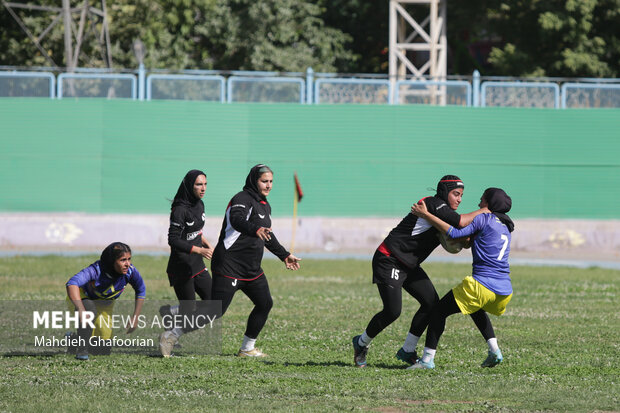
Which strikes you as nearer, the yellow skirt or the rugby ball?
the yellow skirt

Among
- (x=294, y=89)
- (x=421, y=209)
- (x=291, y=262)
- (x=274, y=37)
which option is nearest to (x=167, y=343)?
(x=291, y=262)

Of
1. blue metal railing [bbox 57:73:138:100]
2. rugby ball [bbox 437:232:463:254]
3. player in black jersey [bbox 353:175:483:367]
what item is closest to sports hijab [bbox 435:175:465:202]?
player in black jersey [bbox 353:175:483:367]

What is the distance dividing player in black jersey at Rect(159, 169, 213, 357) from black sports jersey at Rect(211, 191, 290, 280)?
0.43 meters

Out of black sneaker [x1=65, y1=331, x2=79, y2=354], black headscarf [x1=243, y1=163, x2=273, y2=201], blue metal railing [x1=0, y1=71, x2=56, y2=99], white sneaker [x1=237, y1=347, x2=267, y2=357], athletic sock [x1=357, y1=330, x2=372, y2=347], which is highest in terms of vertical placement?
blue metal railing [x1=0, y1=71, x2=56, y2=99]

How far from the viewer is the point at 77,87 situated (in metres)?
28.6

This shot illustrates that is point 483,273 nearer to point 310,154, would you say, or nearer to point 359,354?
point 359,354

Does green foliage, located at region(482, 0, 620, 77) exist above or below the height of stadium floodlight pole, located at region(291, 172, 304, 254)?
above

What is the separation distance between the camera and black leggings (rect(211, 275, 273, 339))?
10.2 m

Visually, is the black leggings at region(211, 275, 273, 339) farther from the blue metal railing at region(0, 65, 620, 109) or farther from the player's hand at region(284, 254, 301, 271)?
the blue metal railing at region(0, 65, 620, 109)

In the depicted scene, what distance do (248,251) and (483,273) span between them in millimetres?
2607

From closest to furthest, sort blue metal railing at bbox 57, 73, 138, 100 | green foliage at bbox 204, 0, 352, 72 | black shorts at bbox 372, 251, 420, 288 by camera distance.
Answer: black shorts at bbox 372, 251, 420, 288, blue metal railing at bbox 57, 73, 138, 100, green foliage at bbox 204, 0, 352, 72

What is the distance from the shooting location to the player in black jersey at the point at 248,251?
10180 mm

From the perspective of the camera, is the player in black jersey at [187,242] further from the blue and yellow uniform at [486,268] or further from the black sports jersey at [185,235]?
the blue and yellow uniform at [486,268]

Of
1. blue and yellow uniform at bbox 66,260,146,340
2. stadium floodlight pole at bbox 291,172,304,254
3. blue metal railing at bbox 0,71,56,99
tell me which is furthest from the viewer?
stadium floodlight pole at bbox 291,172,304,254
